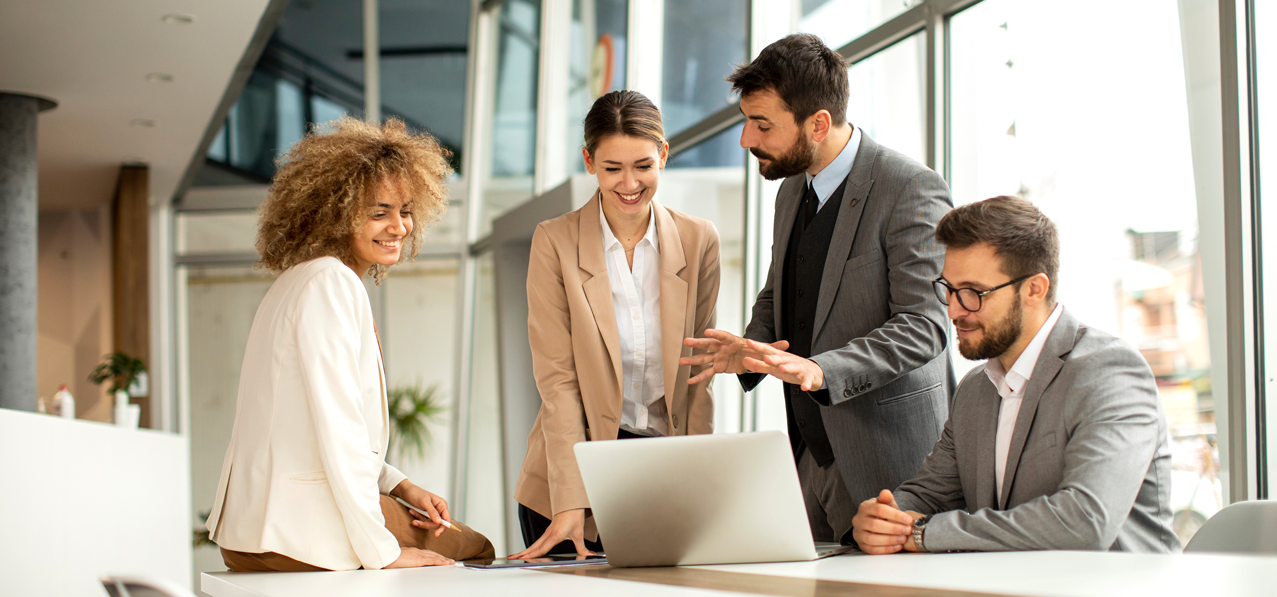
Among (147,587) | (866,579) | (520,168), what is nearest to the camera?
(147,587)

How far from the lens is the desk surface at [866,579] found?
1.05m

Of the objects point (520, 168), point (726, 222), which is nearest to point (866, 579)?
point (726, 222)

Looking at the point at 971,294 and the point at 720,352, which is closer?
the point at 971,294

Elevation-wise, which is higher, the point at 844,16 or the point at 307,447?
the point at 844,16

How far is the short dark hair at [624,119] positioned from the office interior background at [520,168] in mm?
665

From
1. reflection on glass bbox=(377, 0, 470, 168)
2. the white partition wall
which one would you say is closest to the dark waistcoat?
the white partition wall

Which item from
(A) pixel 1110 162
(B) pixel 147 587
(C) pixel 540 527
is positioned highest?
(A) pixel 1110 162

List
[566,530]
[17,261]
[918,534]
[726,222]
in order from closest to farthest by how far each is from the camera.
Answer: [918,534] → [566,530] → [726,222] → [17,261]

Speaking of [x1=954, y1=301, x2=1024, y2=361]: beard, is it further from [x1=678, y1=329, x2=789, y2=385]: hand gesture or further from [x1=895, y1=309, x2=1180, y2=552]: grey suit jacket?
[x1=678, y1=329, x2=789, y2=385]: hand gesture

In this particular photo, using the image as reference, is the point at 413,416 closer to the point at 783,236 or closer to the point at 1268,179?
the point at 783,236

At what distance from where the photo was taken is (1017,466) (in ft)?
5.60

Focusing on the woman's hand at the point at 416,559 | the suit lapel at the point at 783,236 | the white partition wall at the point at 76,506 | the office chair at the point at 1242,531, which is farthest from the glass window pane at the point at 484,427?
the office chair at the point at 1242,531

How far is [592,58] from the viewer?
6.37 metres

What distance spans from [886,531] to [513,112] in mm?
6465
